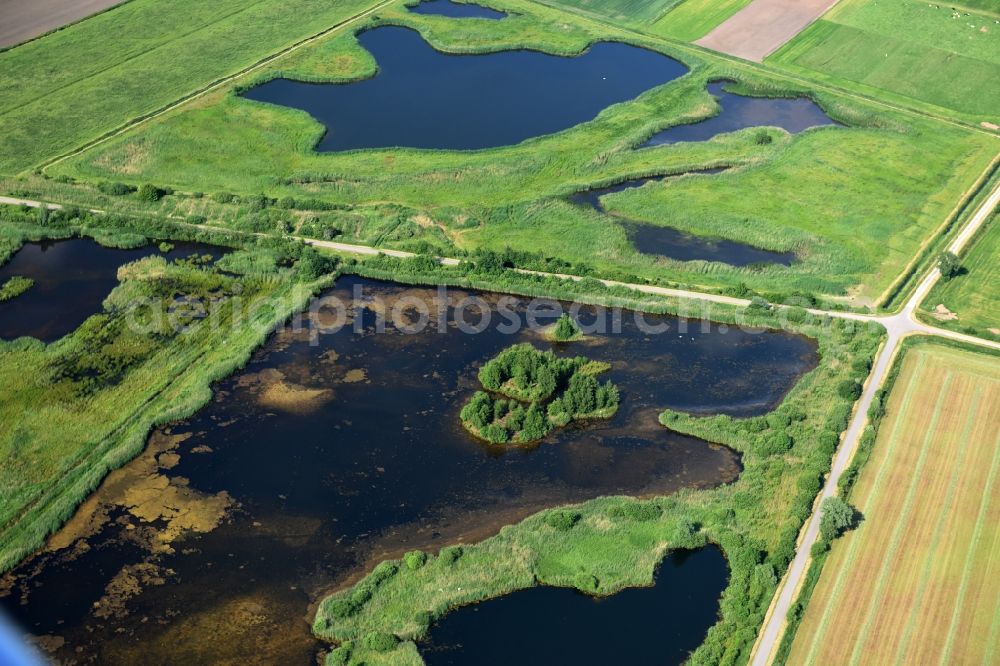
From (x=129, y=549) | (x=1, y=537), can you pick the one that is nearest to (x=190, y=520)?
(x=129, y=549)

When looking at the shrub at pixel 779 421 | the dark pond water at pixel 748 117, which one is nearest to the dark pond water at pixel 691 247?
the dark pond water at pixel 748 117

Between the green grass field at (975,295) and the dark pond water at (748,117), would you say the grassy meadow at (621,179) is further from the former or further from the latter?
the green grass field at (975,295)

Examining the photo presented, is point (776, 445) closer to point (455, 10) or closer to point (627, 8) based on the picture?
point (627, 8)

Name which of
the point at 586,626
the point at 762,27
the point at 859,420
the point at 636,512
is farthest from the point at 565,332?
the point at 762,27

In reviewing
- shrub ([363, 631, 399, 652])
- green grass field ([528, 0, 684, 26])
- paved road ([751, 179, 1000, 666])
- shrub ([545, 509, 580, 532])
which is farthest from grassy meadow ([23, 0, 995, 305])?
shrub ([363, 631, 399, 652])

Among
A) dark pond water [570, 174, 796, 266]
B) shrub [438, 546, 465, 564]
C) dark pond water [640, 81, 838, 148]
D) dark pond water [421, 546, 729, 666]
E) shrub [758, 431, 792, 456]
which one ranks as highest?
dark pond water [640, 81, 838, 148]

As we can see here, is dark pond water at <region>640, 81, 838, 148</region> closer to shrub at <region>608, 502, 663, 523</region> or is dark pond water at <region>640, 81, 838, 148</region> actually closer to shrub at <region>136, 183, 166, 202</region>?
shrub at <region>136, 183, 166, 202</region>

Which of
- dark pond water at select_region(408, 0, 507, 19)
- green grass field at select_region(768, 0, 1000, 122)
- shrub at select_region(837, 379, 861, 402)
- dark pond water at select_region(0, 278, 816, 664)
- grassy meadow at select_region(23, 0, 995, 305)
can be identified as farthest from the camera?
dark pond water at select_region(408, 0, 507, 19)

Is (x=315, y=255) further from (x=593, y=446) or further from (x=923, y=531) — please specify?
(x=923, y=531)
